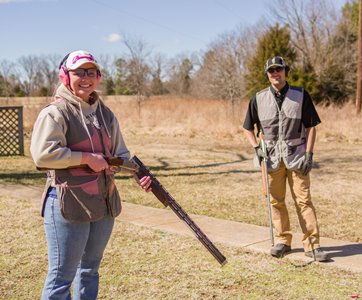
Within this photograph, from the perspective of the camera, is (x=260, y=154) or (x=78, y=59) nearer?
(x=78, y=59)

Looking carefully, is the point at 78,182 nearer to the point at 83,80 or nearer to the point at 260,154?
the point at 83,80

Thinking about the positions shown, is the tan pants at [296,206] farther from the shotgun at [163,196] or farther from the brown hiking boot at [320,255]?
the shotgun at [163,196]

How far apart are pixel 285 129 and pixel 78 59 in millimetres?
2693

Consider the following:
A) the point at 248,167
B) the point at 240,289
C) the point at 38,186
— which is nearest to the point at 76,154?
the point at 240,289

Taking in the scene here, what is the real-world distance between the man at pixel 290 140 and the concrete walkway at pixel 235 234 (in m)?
0.23

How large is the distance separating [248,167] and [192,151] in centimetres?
339

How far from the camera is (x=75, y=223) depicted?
9.98 ft

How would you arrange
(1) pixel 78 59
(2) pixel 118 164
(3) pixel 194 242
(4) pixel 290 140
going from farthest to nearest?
(3) pixel 194 242 < (4) pixel 290 140 < (2) pixel 118 164 < (1) pixel 78 59

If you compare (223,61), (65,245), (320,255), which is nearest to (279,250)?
(320,255)

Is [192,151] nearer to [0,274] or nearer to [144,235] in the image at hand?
[144,235]

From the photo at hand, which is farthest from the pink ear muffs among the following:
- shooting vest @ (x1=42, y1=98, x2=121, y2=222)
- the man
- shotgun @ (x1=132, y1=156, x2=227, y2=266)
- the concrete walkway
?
the concrete walkway

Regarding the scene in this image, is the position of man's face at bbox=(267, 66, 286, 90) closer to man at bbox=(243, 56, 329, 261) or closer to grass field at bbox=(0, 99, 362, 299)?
man at bbox=(243, 56, 329, 261)

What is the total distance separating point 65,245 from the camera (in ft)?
10.00

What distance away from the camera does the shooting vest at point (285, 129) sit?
5.11 meters
